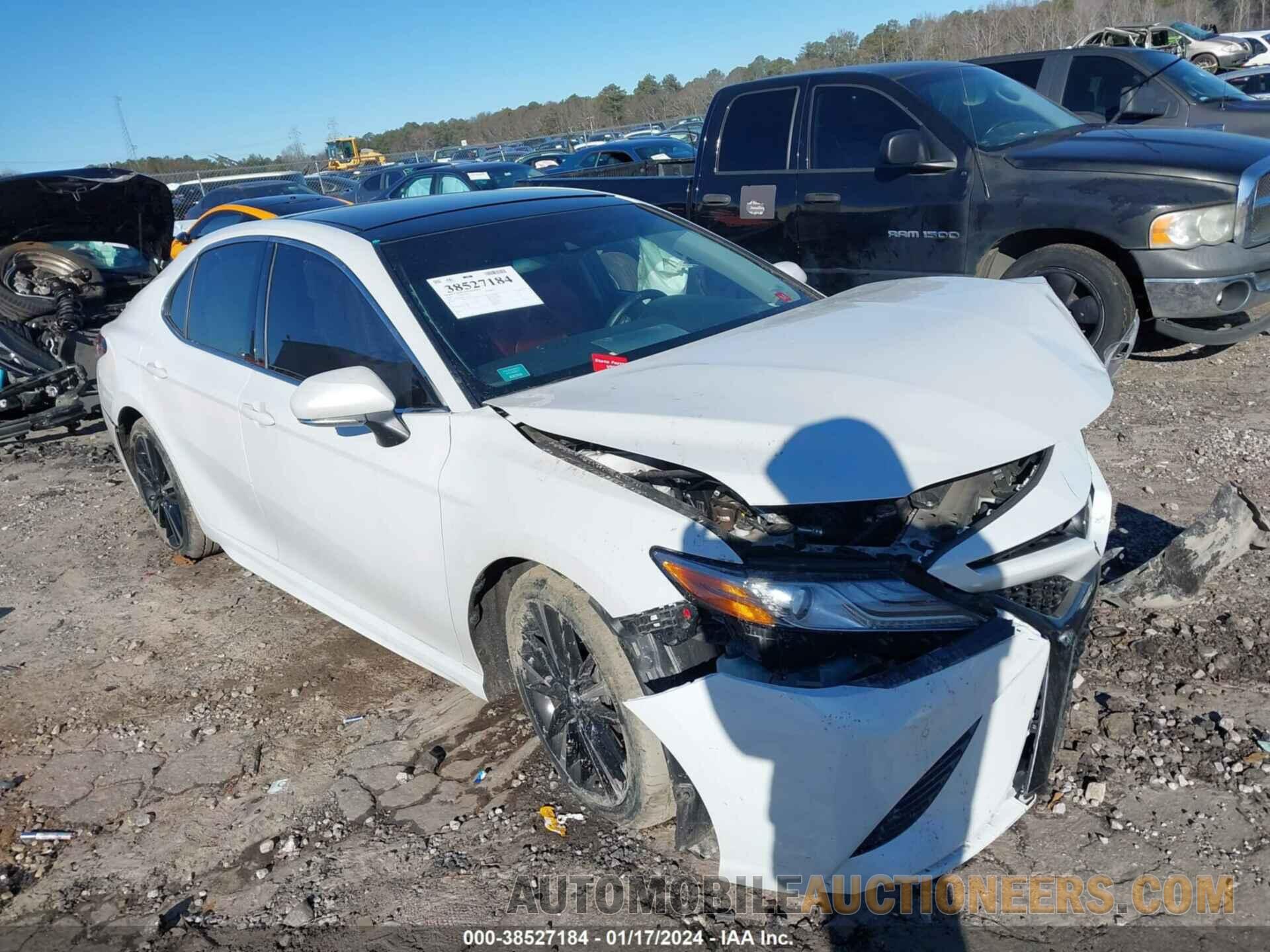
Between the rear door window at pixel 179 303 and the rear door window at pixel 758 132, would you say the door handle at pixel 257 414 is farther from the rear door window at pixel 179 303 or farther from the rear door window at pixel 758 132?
the rear door window at pixel 758 132

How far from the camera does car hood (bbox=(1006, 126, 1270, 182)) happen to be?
5535mm

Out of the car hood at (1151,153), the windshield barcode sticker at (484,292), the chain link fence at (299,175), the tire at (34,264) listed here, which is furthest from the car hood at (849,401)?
the chain link fence at (299,175)

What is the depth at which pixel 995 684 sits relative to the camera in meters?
2.21

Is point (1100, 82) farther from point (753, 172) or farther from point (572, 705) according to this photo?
point (572, 705)

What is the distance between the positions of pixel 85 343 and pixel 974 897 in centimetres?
755

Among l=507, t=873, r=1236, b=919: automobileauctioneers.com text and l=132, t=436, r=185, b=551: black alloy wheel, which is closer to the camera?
l=507, t=873, r=1236, b=919: automobileauctioneers.com text

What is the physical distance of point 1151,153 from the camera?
5.71 m

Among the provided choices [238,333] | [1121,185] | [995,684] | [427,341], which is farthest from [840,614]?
[1121,185]

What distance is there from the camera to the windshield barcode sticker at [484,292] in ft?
10.5

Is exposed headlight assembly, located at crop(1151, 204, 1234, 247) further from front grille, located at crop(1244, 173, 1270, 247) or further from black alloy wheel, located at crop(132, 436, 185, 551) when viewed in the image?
black alloy wheel, located at crop(132, 436, 185, 551)

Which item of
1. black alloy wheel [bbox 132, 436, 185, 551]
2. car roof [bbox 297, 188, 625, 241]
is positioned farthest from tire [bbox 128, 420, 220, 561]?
car roof [bbox 297, 188, 625, 241]

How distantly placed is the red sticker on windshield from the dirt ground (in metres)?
1.24

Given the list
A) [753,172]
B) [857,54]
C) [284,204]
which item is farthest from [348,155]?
[753,172]

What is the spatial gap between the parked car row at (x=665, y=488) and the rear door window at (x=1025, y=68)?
641 centimetres
